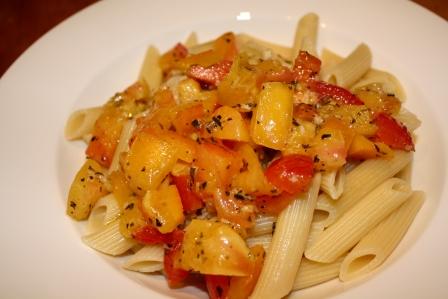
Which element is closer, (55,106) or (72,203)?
(72,203)

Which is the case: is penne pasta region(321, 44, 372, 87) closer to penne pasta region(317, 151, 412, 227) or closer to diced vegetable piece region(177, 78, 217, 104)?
penne pasta region(317, 151, 412, 227)

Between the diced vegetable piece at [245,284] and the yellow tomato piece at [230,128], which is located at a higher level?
the yellow tomato piece at [230,128]

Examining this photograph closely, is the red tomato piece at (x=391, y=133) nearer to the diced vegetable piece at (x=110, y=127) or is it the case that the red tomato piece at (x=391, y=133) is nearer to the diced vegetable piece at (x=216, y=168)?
the diced vegetable piece at (x=216, y=168)

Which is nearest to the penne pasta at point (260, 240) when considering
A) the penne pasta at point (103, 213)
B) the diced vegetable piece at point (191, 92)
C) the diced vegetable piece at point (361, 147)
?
the diced vegetable piece at point (361, 147)

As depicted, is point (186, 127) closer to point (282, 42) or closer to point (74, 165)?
point (74, 165)

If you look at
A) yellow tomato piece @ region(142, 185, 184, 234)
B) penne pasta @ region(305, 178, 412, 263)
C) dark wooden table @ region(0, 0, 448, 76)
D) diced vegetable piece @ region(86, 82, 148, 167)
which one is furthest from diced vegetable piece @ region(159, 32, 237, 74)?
dark wooden table @ region(0, 0, 448, 76)

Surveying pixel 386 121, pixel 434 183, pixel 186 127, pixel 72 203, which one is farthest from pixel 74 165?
pixel 434 183
